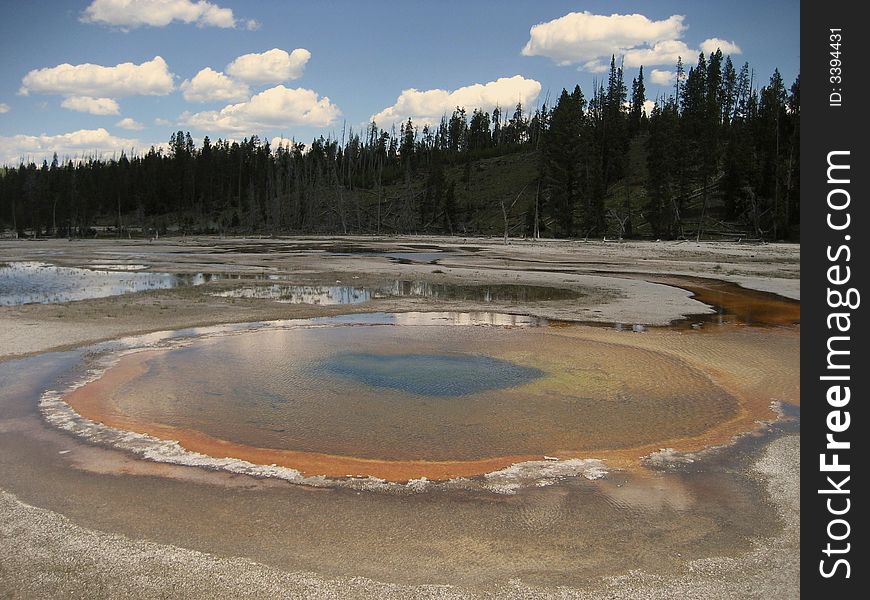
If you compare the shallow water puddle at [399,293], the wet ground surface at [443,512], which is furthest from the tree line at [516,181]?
the wet ground surface at [443,512]

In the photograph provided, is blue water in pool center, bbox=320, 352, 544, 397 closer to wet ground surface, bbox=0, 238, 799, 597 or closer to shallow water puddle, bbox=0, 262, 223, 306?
wet ground surface, bbox=0, 238, 799, 597

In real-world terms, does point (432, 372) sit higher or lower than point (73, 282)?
lower

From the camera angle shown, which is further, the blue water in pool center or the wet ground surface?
the blue water in pool center

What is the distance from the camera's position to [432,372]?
11.7 m

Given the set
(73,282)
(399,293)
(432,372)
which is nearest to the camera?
(432,372)

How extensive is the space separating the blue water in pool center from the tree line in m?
47.3

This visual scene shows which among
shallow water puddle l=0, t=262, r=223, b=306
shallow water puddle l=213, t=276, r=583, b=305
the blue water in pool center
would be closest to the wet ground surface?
the blue water in pool center

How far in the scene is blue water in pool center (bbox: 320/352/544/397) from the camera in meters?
10.7

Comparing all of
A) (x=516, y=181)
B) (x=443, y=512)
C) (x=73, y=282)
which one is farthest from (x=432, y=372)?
(x=516, y=181)

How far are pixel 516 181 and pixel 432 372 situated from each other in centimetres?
8732

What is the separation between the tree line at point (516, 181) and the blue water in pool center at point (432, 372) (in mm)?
47272

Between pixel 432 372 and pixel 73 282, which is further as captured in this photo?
pixel 73 282

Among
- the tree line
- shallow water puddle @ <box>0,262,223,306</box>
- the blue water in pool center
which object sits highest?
the tree line

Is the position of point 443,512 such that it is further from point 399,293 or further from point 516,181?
point 516,181
